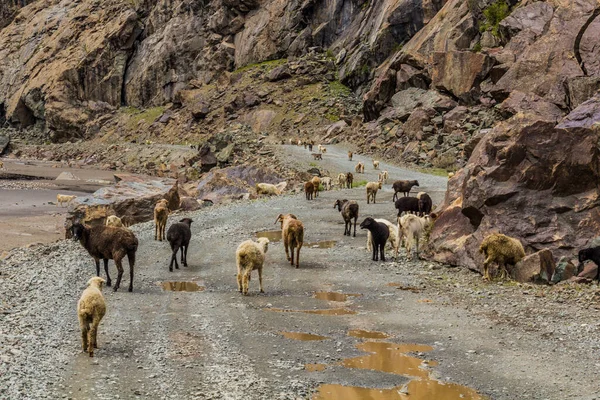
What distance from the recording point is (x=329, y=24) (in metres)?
110

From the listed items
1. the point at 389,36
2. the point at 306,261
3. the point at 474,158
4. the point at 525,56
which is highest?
the point at 389,36

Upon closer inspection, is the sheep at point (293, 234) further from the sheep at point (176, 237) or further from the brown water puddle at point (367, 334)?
the brown water puddle at point (367, 334)

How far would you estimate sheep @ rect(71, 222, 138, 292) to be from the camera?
17.5m

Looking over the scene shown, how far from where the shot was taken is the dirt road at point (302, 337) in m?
10.7

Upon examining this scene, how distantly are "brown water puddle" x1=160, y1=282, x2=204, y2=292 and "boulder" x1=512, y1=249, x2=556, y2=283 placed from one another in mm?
8620

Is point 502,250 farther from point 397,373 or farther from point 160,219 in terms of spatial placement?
point 160,219

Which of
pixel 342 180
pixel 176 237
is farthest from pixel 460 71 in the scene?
pixel 176 237

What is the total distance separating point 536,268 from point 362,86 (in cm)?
7996

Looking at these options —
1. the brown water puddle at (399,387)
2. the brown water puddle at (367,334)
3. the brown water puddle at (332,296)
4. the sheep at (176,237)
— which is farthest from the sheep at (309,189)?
the brown water puddle at (399,387)

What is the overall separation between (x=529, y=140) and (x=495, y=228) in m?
2.84

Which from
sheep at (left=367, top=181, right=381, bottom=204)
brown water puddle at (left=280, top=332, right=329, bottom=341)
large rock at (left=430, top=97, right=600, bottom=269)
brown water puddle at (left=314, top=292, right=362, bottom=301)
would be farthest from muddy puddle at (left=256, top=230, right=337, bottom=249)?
brown water puddle at (left=280, top=332, right=329, bottom=341)

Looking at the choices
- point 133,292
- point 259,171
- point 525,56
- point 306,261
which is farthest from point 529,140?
point 525,56

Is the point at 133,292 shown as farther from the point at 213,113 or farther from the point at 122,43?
the point at 122,43

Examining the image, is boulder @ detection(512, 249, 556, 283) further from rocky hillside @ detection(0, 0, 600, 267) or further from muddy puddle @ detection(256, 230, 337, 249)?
muddy puddle @ detection(256, 230, 337, 249)
